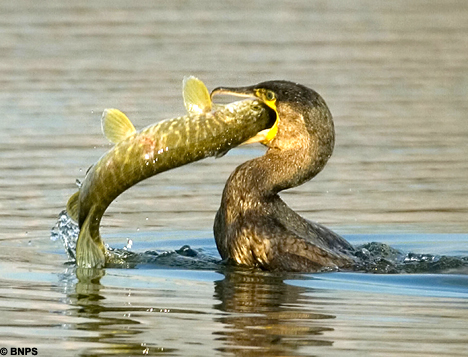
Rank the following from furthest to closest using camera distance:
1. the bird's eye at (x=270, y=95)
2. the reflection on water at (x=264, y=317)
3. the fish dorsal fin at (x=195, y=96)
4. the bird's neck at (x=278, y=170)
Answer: the bird's neck at (x=278, y=170), the bird's eye at (x=270, y=95), the fish dorsal fin at (x=195, y=96), the reflection on water at (x=264, y=317)

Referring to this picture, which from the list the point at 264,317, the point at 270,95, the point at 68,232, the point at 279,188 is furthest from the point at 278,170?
the point at 264,317

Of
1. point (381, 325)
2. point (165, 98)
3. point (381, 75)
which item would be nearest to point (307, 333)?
point (381, 325)

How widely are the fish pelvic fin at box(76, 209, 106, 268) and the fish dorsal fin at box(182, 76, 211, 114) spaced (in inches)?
37.1

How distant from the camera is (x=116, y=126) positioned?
27.1 ft

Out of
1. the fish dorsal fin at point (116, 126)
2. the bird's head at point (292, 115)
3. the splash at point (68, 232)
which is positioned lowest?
the splash at point (68, 232)

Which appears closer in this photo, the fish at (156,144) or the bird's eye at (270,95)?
the fish at (156,144)

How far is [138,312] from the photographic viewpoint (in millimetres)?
7570

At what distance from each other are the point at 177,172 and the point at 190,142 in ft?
15.2

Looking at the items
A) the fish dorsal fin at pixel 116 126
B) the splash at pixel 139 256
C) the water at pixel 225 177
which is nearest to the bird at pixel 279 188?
the water at pixel 225 177

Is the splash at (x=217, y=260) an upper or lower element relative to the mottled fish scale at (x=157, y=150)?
lower

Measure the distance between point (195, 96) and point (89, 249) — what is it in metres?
1.29

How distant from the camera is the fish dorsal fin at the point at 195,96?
26.8 feet

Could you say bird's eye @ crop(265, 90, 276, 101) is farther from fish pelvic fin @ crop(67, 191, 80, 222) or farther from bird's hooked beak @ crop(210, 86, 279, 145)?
fish pelvic fin @ crop(67, 191, 80, 222)

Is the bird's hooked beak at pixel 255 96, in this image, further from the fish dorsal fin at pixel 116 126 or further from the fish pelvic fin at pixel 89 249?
the fish pelvic fin at pixel 89 249
